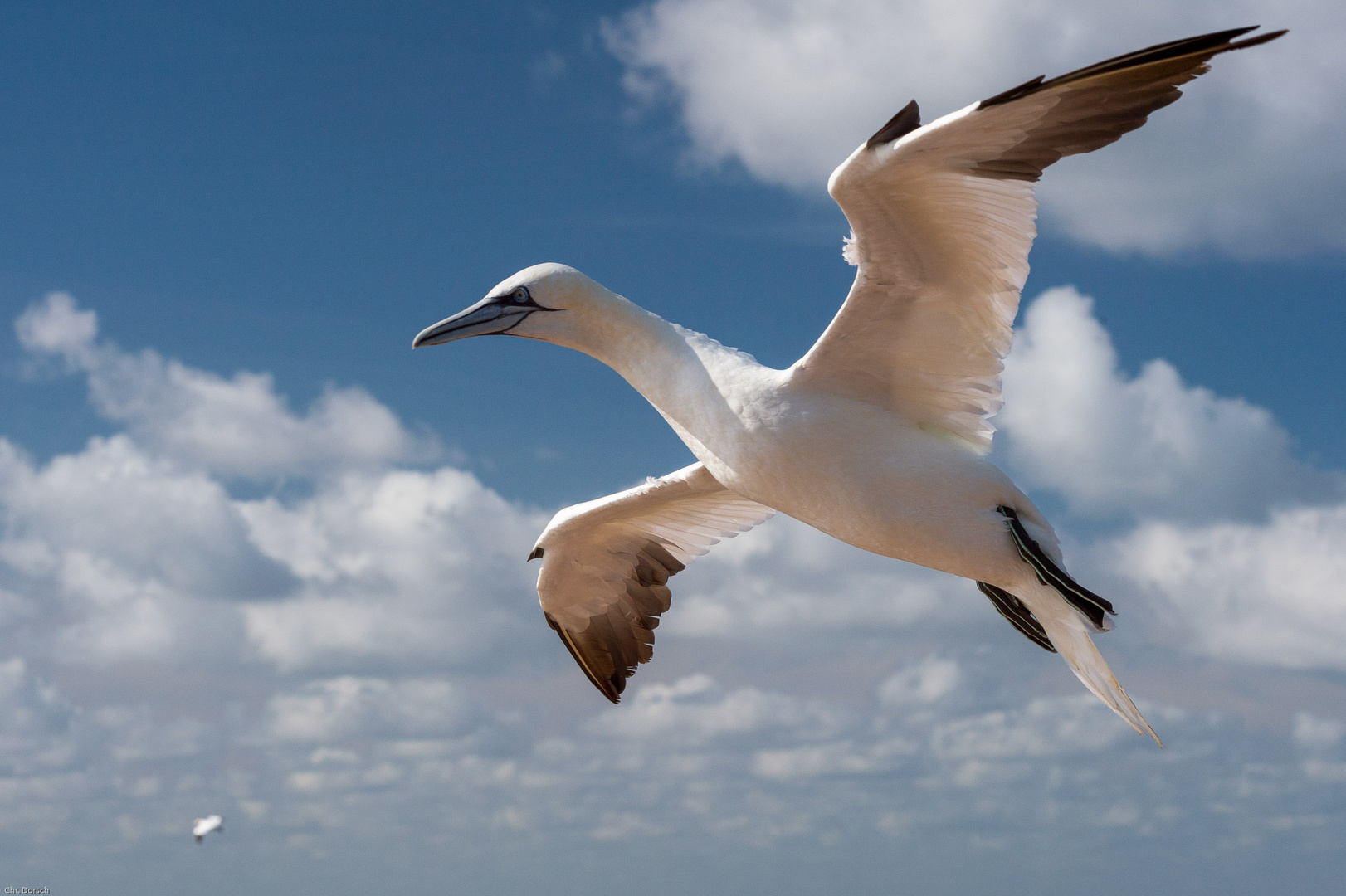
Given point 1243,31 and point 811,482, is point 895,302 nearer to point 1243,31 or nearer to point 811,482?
point 811,482

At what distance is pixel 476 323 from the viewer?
10.8 meters

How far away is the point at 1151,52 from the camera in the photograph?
Answer: 7855 mm

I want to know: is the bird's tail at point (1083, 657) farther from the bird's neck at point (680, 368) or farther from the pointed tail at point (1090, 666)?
the bird's neck at point (680, 368)

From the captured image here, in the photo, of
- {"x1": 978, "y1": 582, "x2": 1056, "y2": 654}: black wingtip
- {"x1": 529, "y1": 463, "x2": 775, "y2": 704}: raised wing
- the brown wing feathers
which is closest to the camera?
{"x1": 978, "y1": 582, "x2": 1056, "y2": 654}: black wingtip

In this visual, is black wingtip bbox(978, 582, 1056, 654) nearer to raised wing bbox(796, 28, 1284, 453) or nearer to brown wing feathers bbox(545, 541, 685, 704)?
raised wing bbox(796, 28, 1284, 453)

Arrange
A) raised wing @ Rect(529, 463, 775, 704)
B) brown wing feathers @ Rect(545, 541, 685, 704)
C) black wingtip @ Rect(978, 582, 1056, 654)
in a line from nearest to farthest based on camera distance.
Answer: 1. black wingtip @ Rect(978, 582, 1056, 654)
2. raised wing @ Rect(529, 463, 775, 704)
3. brown wing feathers @ Rect(545, 541, 685, 704)

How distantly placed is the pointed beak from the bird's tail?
202 inches

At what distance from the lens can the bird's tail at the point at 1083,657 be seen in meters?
10.5

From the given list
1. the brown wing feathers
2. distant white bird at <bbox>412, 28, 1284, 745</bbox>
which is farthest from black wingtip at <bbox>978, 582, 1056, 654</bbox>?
the brown wing feathers

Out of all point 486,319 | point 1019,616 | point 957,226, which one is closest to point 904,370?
point 957,226

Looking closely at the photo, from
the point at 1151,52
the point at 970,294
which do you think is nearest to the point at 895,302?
→ the point at 970,294

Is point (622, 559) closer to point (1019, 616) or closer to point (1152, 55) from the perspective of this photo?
point (1019, 616)

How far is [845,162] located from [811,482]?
9.01 feet

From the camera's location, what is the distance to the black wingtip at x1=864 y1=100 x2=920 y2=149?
859 centimetres
